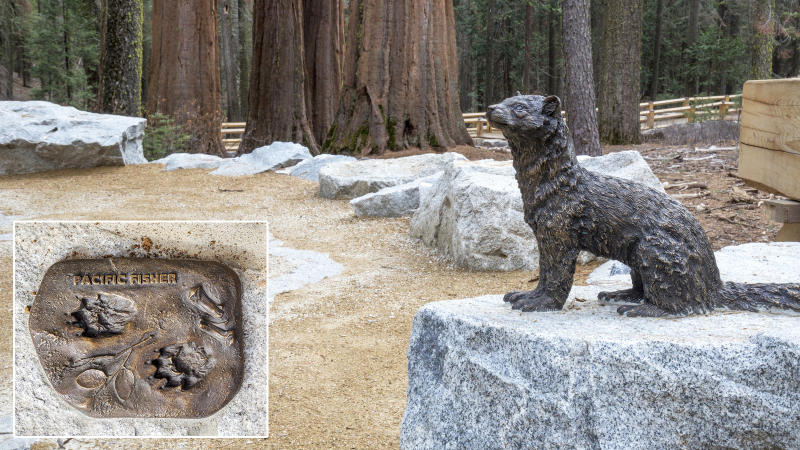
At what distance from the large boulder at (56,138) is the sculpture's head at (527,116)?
31.4 feet

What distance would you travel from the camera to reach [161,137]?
1242 centimetres

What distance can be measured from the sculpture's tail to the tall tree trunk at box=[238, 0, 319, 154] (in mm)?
11819

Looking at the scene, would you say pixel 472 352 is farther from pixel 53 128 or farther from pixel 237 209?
pixel 53 128

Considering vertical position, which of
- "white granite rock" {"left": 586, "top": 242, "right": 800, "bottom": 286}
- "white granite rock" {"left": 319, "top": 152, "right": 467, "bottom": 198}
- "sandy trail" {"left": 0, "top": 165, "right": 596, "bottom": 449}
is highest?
"white granite rock" {"left": 319, "top": 152, "right": 467, "bottom": 198}

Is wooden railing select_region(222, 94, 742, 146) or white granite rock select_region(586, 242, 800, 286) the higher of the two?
wooden railing select_region(222, 94, 742, 146)

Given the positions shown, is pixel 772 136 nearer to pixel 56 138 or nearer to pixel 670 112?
pixel 56 138

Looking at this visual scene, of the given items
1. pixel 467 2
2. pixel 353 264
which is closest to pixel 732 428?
pixel 353 264

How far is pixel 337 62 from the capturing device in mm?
15367

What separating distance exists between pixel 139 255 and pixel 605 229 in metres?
1.93

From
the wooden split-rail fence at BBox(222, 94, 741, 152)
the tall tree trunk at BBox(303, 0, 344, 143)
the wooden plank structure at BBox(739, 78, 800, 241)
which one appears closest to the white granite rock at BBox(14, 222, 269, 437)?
the wooden plank structure at BBox(739, 78, 800, 241)

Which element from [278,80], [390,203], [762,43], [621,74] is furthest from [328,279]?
[762,43]

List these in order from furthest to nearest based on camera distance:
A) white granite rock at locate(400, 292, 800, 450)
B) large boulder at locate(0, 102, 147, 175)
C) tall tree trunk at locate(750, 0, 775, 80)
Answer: tall tree trunk at locate(750, 0, 775, 80)
large boulder at locate(0, 102, 147, 175)
white granite rock at locate(400, 292, 800, 450)

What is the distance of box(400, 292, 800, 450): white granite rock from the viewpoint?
2146 mm

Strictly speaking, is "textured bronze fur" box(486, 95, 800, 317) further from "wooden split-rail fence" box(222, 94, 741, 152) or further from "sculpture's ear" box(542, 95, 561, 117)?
"wooden split-rail fence" box(222, 94, 741, 152)
